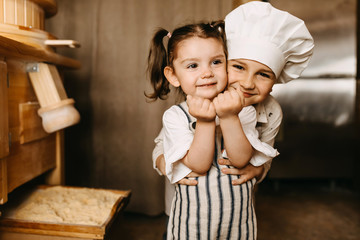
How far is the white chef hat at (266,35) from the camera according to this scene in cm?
90

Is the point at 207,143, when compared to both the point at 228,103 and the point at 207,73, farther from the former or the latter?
the point at 207,73

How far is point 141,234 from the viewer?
1.76 m

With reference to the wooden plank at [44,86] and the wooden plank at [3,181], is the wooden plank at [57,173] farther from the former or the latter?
the wooden plank at [3,181]

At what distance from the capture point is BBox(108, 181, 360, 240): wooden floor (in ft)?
5.82

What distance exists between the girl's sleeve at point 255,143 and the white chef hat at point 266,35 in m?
0.16

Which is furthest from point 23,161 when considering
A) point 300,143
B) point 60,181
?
point 300,143

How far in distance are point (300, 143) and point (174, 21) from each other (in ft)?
5.02

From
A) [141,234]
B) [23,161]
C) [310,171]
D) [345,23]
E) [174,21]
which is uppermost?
[345,23]

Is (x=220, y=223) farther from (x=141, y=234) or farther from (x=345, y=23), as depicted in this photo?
(x=345, y=23)

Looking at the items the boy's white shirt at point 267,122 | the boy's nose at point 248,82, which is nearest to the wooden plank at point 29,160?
the boy's white shirt at point 267,122

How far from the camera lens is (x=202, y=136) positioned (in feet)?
2.56

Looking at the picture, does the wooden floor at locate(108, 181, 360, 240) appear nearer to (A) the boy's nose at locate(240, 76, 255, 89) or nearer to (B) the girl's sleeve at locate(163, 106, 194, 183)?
(B) the girl's sleeve at locate(163, 106, 194, 183)

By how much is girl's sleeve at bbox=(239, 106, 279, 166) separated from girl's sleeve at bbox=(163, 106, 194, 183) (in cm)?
17

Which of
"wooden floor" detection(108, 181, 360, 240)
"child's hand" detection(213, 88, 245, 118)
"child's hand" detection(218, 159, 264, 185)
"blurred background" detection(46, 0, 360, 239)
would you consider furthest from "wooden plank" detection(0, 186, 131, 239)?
"blurred background" detection(46, 0, 360, 239)
